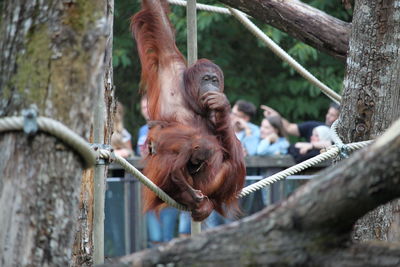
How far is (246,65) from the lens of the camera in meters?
12.6

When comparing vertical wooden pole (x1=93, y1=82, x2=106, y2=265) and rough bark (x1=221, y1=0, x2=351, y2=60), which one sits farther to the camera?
rough bark (x1=221, y1=0, x2=351, y2=60)

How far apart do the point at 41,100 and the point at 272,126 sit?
6.40 meters

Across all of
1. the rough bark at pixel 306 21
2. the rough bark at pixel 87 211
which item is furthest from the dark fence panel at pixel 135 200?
the rough bark at pixel 87 211

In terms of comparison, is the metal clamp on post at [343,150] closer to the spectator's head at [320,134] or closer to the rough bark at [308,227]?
the rough bark at [308,227]

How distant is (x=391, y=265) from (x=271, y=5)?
323 cm

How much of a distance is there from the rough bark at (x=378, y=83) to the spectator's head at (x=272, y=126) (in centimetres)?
398

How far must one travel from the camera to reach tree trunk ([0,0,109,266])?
88.0 inches

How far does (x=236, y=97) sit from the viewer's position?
38.1ft

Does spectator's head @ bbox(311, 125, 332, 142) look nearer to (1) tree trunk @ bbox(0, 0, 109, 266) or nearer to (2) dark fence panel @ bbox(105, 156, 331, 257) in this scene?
(2) dark fence panel @ bbox(105, 156, 331, 257)

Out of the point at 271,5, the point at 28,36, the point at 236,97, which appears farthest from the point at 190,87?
the point at 236,97

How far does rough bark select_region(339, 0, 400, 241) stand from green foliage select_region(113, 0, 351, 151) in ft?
17.6

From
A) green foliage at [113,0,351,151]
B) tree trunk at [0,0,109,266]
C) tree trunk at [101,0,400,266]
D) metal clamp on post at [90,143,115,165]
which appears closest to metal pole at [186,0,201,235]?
metal clamp on post at [90,143,115,165]

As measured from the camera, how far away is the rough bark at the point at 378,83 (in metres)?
4.46

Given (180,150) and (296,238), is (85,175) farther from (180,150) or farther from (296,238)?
(296,238)
